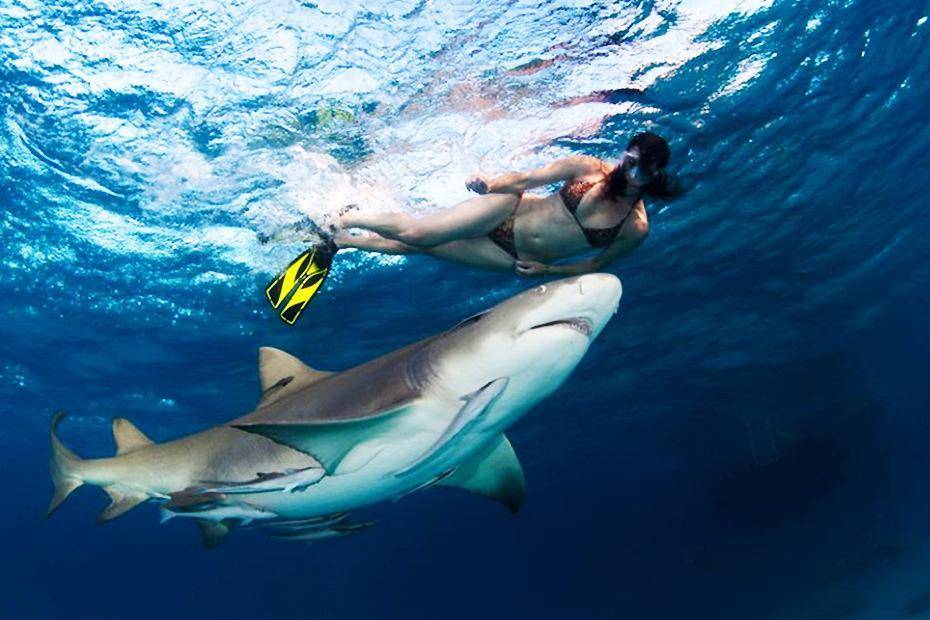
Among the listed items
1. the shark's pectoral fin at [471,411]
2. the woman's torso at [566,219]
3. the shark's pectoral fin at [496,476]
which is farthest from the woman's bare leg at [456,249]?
the shark's pectoral fin at [471,411]

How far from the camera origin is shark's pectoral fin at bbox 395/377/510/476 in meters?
3.44

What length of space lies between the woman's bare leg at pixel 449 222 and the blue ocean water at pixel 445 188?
2.88 meters

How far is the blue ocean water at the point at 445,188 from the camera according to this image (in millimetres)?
8523

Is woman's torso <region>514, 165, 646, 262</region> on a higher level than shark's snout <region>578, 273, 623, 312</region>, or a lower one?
lower

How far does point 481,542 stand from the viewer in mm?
116812

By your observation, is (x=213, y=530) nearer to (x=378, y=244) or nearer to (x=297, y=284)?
(x=297, y=284)

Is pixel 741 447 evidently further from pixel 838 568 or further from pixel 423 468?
pixel 423 468

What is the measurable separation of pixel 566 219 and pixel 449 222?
4.83ft

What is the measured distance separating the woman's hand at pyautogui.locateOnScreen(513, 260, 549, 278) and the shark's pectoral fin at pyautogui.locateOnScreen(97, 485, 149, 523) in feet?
16.2

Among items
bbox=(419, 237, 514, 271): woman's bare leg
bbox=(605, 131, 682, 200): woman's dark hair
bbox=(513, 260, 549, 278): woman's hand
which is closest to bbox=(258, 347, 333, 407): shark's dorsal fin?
bbox=(419, 237, 514, 271): woman's bare leg

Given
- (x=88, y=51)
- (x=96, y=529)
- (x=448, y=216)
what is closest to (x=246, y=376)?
(x=88, y=51)

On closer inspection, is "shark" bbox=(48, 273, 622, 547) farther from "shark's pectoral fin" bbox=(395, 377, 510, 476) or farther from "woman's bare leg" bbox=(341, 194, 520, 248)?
"woman's bare leg" bbox=(341, 194, 520, 248)

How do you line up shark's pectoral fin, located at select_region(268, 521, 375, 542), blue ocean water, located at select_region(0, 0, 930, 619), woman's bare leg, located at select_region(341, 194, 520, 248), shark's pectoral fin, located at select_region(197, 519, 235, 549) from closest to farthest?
shark's pectoral fin, located at select_region(197, 519, 235, 549) → shark's pectoral fin, located at select_region(268, 521, 375, 542) → woman's bare leg, located at select_region(341, 194, 520, 248) → blue ocean water, located at select_region(0, 0, 930, 619)

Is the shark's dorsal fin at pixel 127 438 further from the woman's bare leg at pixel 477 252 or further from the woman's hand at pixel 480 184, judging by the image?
the woman's hand at pixel 480 184
